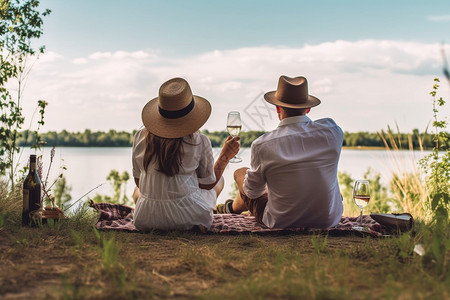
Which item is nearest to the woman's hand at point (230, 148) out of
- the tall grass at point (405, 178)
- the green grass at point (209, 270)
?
the green grass at point (209, 270)

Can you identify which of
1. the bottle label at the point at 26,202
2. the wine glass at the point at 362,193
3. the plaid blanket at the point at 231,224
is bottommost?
the plaid blanket at the point at 231,224

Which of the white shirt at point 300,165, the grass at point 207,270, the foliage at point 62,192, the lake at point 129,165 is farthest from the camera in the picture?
the foliage at point 62,192

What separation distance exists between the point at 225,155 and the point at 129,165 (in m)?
3.45

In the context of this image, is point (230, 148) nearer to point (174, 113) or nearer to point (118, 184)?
point (174, 113)

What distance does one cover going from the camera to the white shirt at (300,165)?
4047 millimetres

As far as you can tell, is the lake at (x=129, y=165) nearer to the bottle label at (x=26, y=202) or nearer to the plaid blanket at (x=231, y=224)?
the plaid blanket at (x=231, y=224)

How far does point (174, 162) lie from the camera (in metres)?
4.07

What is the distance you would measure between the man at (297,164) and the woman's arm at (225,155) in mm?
280

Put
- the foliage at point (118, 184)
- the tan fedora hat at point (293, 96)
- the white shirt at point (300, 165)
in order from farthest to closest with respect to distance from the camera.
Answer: the foliage at point (118, 184)
the tan fedora hat at point (293, 96)
the white shirt at point (300, 165)

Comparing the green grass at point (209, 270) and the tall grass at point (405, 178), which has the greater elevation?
the tall grass at point (405, 178)

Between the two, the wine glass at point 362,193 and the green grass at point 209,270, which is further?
the wine glass at point 362,193

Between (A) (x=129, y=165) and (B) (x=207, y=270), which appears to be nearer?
(B) (x=207, y=270)

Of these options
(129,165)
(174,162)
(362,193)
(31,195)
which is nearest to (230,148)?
(174,162)

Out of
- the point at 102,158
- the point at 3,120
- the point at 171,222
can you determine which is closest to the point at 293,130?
the point at 171,222
